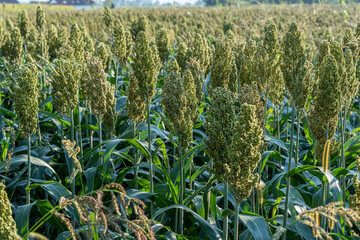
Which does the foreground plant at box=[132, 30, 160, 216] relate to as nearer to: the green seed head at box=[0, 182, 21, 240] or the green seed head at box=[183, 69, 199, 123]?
the green seed head at box=[183, 69, 199, 123]

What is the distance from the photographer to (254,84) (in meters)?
3.82

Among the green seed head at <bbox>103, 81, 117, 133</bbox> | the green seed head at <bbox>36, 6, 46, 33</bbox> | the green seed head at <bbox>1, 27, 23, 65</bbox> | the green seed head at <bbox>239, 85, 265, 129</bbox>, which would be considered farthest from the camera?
the green seed head at <bbox>36, 6, 46, 33</bbox>

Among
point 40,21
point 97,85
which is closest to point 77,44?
point 97,85

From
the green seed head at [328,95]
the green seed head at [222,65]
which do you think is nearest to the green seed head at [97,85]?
the green seed head at [222,65]

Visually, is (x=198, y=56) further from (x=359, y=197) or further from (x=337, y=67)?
(x=359, y=197)

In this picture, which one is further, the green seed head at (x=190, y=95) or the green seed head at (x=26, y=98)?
the green seed head at (x=190, y=95)

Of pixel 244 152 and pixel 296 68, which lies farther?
pixel 296 68

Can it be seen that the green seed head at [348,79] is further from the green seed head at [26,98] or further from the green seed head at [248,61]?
the green seed head at [26,98]

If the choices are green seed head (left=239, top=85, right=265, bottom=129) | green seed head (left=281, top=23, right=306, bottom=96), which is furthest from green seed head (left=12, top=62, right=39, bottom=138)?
green seed head (left=281, top=23, right=306, bottom=96)

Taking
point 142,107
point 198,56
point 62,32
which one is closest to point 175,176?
point 142,107

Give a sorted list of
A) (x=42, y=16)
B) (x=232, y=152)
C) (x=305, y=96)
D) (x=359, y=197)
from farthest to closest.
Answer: (x=42, y=16)
(x=305, y=96)
(x=232, y=152)
(x=359, y=197)

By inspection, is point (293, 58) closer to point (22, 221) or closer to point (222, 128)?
point (222, 128)

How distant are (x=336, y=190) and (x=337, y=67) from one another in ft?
3.19

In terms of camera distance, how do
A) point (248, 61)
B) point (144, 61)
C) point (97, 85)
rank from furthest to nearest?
point (248, 61) → point (97, 85) → point (144, 61)
